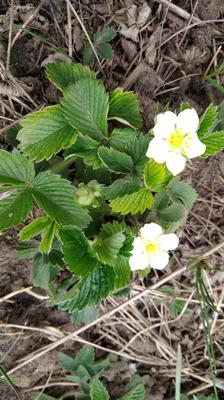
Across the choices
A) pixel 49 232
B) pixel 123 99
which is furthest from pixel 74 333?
pixel 123 99

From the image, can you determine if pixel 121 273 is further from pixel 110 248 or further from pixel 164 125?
pixel 164 125

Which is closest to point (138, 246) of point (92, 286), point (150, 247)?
point (150, 247)

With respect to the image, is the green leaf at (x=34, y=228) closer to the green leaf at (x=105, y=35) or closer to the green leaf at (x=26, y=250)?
the green leaf at (x=26, y=250)

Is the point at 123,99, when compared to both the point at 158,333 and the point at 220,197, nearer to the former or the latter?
the point at 220,197

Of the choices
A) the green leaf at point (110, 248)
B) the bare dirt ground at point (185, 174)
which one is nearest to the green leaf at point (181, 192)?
the bare dirt ground at point (185, 174)

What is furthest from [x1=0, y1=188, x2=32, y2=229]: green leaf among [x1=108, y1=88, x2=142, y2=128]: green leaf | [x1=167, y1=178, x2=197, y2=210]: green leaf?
[x1=167, y1=178, x2=197, y2=210]: green leaf

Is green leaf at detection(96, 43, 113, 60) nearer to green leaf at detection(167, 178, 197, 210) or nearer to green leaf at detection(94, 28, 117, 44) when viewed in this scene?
green leaf at detection(94, 28, 117, 44)
